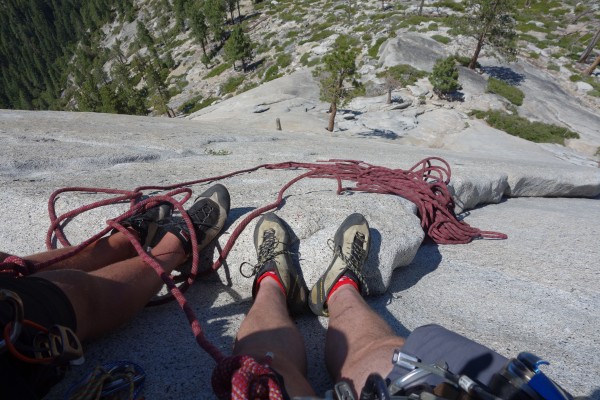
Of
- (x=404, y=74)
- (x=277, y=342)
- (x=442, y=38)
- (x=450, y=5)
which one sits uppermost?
(x=450, y=5)

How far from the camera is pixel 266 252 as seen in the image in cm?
283

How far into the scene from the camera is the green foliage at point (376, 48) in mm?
31303

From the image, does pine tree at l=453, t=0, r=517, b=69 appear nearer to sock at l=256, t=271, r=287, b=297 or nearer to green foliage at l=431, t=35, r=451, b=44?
green foliage at l=431, t=35, r=451, b=44

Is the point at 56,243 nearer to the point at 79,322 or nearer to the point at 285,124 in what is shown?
the point at 79,322

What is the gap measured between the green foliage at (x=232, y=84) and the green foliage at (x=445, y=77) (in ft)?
89.3

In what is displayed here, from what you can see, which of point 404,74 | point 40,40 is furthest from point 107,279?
point 40,40

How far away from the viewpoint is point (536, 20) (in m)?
38.0

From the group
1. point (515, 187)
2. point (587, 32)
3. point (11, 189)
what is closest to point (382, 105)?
point (515, 187)

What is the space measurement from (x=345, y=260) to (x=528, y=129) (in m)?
24.1

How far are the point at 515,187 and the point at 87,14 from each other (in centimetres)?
14352

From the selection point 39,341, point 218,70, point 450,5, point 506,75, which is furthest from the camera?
point 218,70

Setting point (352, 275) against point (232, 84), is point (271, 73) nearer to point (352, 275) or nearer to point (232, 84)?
point (232, 84)

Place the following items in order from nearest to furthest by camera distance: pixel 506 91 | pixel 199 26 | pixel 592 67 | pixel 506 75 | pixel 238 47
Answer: pixel 506 91
pixel 506 75
pixel 592 67
pixel 238 47
pixel 199 26

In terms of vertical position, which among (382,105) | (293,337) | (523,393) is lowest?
(382,105)
